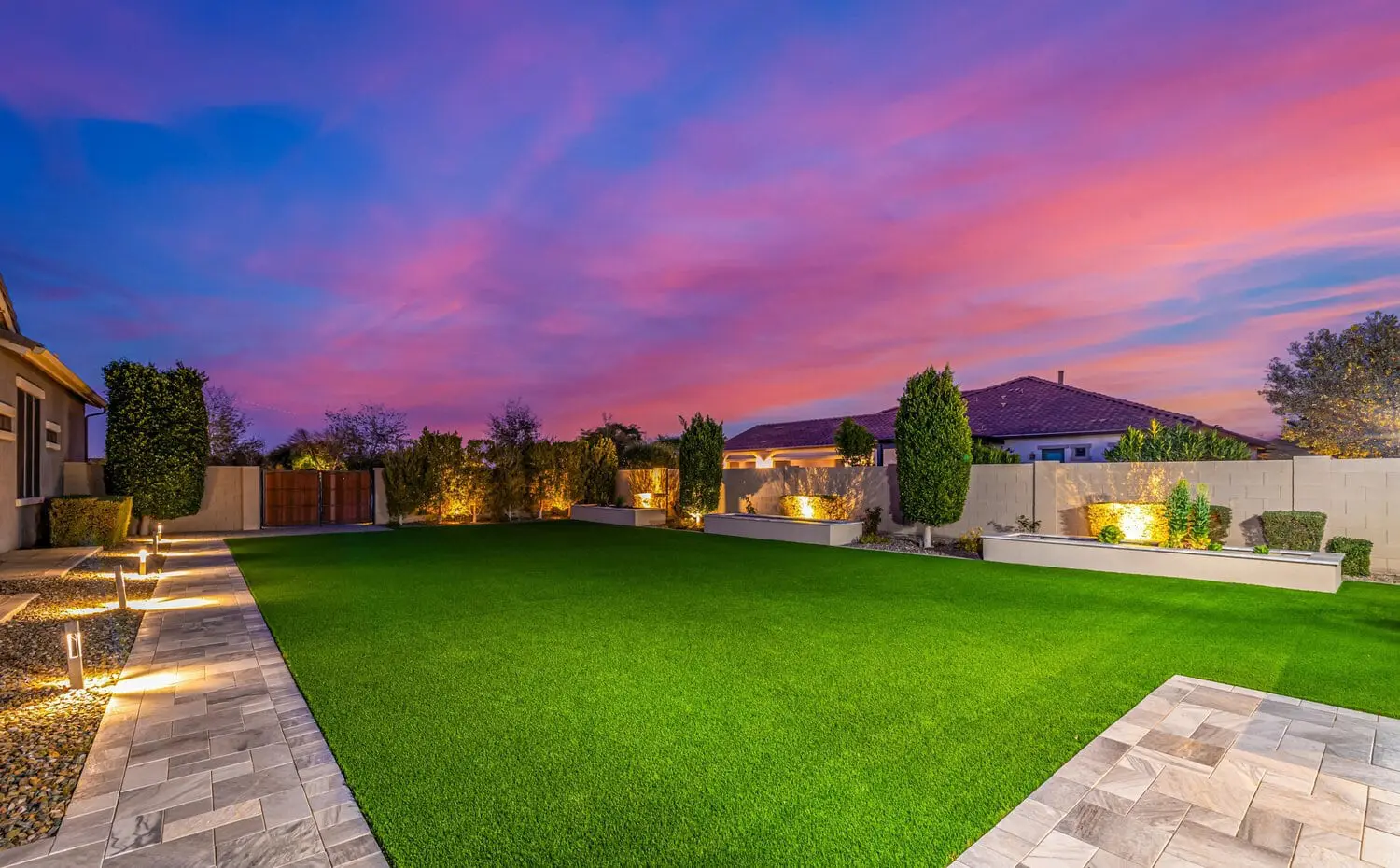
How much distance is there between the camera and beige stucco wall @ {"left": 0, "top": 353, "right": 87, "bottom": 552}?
9469 millimetres

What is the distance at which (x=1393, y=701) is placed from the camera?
4.00 m

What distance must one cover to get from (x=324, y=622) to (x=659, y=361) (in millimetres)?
16518

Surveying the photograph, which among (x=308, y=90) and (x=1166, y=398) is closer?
(x=308, y=90)

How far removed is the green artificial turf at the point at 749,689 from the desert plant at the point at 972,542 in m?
2.48

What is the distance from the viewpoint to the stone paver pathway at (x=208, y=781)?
93.3 inches

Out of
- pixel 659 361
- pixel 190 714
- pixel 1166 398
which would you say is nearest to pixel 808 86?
pixel 190 714

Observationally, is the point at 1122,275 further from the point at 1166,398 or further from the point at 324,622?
the point at 324,622

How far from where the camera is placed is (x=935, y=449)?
11.9 meters

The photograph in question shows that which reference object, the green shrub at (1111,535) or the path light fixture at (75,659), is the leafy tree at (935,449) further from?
the path light fixture at (75,659)

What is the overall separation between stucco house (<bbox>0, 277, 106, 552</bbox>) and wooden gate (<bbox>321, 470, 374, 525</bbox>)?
17.8 feet

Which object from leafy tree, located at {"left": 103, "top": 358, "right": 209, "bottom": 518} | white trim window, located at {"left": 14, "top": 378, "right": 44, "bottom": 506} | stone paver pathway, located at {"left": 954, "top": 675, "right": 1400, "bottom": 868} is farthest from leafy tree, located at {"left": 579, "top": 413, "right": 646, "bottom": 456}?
stone paver pathway, located at {"left": 954, "top": 675, "right": 1400, "bottom": 868}

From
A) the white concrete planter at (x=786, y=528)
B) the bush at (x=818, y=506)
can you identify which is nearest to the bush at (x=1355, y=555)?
the white concrete planter at (x=786, y=528)

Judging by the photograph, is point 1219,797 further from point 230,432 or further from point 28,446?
point 230,432

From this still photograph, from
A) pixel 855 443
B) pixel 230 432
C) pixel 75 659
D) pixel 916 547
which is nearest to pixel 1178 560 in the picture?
pixel 916 547
